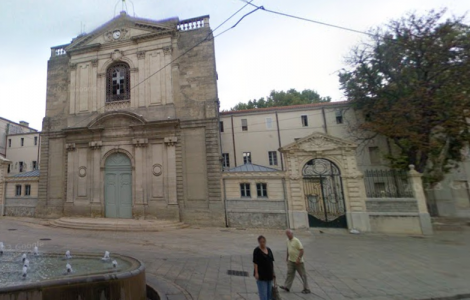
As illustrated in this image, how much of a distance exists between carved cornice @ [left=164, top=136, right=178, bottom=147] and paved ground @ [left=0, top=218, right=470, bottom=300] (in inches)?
233

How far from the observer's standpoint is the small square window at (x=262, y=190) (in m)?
14.6

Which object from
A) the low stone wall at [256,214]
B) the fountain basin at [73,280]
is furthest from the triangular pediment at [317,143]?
the fountain basin at [73,280]

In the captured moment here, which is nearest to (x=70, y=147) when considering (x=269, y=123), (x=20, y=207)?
(x=20, y=207)

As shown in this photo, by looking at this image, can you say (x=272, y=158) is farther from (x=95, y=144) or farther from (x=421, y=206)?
(x=95, y=144)

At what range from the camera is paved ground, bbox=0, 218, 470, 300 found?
5621mm

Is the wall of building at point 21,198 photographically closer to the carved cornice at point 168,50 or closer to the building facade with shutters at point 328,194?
the carved cornice at point 168,50

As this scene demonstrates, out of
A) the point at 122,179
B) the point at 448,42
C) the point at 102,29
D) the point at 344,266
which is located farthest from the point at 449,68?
the point at 102,29

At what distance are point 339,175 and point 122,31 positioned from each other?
19.5 metres

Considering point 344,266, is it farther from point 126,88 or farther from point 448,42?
point 126,88

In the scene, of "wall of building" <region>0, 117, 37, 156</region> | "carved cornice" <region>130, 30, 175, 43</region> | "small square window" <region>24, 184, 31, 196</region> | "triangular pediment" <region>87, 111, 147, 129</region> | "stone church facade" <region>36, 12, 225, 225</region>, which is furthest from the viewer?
"wall of building" <region>0, 117, 37, 156</region>

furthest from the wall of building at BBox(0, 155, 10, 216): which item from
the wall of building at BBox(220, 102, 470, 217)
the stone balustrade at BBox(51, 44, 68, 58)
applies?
the wall of building at BBox(220, 102, 470, 217)

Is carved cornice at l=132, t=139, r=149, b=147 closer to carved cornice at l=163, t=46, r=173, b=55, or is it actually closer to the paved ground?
the paved ground

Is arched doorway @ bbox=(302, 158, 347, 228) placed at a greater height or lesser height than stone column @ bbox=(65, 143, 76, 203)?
lesser

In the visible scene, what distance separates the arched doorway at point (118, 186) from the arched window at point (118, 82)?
4.64 m
